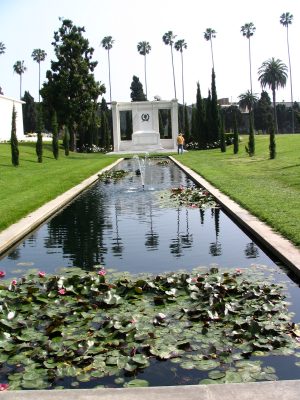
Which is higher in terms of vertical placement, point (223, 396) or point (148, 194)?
point (148, 194)

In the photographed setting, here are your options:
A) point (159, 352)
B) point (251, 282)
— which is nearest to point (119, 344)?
point (159, 352)

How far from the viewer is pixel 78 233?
9766 mm

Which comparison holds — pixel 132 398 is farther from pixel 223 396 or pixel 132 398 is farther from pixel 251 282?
pixel 251 282

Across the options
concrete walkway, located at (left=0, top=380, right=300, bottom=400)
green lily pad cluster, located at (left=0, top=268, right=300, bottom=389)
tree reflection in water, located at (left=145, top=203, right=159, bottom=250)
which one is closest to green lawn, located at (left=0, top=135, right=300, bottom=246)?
tree reflection in water, located at (left=145, top=203, right=159, bottom=250)

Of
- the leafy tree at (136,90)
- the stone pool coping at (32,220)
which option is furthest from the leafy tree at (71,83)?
the leafy tree at (136,90)

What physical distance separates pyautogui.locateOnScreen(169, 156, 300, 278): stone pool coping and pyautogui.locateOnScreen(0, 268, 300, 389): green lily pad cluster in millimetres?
727

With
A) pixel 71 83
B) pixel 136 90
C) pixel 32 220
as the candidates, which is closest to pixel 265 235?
pixel 32 220

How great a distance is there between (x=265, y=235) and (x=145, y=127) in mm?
41125

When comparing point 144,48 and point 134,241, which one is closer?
point 134,241

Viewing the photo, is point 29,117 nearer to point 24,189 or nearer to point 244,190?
point 24,189

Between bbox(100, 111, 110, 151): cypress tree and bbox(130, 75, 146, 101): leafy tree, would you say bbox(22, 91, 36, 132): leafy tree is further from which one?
bbox(100, 111, 110, 151): cypress tree

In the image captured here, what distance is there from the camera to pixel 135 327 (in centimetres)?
471

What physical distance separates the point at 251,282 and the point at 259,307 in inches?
37.8

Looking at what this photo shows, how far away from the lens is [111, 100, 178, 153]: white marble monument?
156 ft
